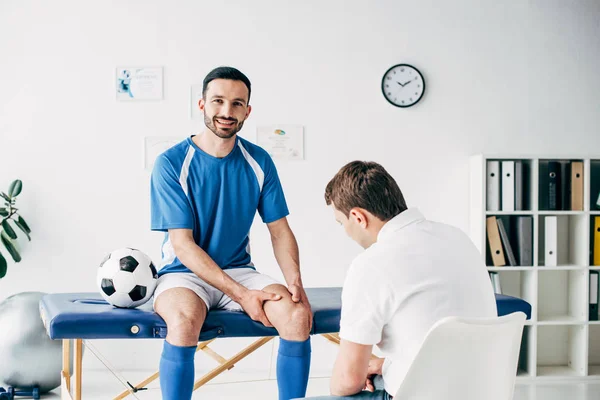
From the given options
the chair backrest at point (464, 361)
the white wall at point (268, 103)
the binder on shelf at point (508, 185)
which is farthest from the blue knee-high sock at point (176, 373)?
the binder on shelf at point (508, 185)

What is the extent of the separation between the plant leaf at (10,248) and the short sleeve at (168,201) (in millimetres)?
1338

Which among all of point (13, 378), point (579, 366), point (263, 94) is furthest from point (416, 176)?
point (13, 378)

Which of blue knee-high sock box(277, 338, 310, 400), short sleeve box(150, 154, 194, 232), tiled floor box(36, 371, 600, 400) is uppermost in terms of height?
short sleeve box(150, 154, 194, 232)

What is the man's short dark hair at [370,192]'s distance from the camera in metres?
1.39

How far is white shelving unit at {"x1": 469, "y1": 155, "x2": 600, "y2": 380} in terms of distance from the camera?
338 centimetres

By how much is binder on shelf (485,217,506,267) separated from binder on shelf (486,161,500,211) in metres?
0.08

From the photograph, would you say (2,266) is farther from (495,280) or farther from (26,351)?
(495,280)

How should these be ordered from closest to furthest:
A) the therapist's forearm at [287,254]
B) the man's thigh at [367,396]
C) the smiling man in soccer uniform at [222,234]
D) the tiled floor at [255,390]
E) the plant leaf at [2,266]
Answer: the man's thigh at [367,396] → the smiling man in soccer uniform at [222,234] → the therapist's forearm at [287,254] → the tiled floor at [255,390] → the plant leaf at [2,266]

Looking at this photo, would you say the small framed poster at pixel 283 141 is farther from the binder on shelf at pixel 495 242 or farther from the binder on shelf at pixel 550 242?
the binder on shelf at pixel 550 242

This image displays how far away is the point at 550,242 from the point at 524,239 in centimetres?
16

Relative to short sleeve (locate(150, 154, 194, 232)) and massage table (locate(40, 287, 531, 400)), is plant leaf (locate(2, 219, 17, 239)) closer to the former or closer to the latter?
massage table (locate(40, 287, 531, 400))

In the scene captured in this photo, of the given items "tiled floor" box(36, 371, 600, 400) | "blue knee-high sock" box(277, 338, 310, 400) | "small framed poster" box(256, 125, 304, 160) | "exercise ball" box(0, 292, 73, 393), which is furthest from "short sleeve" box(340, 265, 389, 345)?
"small framed poster" box(256, 125, 304, 160)

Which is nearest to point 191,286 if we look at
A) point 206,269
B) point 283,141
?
point 206,269

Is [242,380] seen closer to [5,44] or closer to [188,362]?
[188,362]
